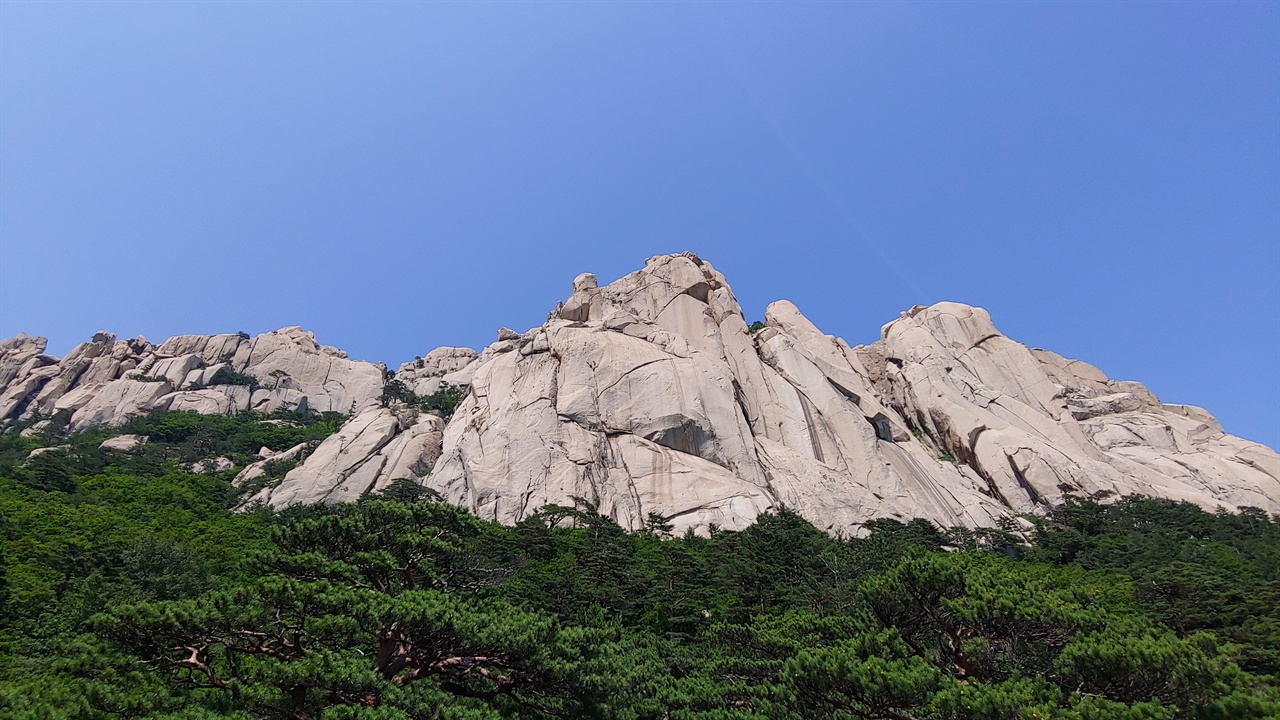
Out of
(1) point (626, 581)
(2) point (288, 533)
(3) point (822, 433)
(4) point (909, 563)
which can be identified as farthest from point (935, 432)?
(2) point (288, 533)

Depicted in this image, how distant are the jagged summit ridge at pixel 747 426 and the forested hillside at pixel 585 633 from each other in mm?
10613

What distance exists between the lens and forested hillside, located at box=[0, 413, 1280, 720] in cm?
1077

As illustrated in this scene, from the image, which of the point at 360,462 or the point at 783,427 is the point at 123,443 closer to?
the point at 360,462

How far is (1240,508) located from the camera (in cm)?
4403

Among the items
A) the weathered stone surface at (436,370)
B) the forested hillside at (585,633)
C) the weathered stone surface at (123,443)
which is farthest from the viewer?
the weathered stone surface at (436,370)

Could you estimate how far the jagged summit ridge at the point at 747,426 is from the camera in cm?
3822

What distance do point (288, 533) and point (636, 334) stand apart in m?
35.3

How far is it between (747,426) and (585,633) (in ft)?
101

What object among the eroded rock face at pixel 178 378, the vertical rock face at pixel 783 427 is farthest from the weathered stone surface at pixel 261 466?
the eroded rock face at pixel 178 378

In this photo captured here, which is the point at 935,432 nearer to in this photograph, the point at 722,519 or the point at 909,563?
the point at 722,519

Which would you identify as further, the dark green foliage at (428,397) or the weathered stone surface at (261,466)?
the dark green foliage at (428,397)

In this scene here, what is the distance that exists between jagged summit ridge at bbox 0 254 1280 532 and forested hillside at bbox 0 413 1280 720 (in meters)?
10.6

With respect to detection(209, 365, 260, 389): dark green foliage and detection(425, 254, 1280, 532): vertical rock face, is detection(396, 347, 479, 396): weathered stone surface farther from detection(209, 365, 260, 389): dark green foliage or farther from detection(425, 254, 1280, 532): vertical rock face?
detection(425, 254, 1280, 532): vertical rock face

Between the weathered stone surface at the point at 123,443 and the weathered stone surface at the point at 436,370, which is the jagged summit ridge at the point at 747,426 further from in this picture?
the weathered stone surface at the point at 436,370
